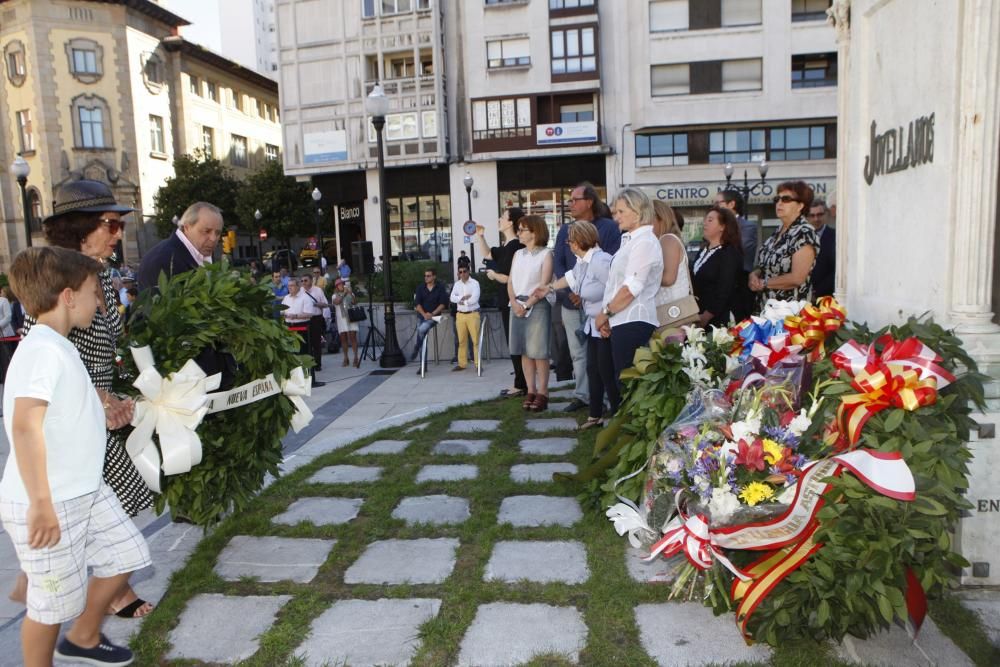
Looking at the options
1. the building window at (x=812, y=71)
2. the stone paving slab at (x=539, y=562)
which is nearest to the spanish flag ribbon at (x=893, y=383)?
the stone paving slab at (x=539, y=562)

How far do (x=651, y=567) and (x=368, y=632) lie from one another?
1.44m

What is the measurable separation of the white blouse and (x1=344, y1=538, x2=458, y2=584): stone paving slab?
212cm

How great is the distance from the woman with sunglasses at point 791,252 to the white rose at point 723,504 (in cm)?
286

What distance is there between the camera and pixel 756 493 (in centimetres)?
298

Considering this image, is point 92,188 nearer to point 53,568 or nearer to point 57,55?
point 53,568

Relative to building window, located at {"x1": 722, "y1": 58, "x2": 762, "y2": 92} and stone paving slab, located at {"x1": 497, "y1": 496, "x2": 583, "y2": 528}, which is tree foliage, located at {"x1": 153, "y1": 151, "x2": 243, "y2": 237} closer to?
building window, located at {"x1": 722, "y1": 58, "x2": 762, "y2": 92}

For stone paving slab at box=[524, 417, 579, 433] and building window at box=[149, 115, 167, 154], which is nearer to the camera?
stone paving slab at box=[524, 417, 579, 433]

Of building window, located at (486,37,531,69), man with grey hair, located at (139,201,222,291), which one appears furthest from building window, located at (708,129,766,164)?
man with grey hair, located at (139,201,222,291)

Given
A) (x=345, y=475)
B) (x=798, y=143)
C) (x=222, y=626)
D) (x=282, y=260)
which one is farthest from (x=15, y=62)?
(x=222, y=626)

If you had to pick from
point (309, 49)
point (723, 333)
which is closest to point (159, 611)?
point (723, 333)

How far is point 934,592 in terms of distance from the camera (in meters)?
3.03

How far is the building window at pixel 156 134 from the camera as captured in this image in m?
44.4

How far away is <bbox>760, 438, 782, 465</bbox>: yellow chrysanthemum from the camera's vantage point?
3012mm

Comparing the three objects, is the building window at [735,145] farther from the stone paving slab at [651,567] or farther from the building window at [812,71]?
the stone paving slab at [651,567]
